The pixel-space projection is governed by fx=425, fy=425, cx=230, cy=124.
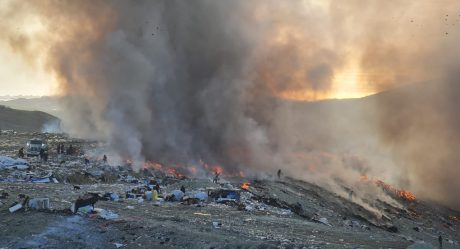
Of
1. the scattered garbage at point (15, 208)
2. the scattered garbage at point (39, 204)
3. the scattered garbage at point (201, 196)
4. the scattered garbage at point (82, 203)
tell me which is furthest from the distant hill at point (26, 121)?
the scattered garbage at point (82, 203)

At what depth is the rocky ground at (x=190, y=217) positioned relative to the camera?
35.8 feet

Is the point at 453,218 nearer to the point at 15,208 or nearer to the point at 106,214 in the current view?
the point at 106,214

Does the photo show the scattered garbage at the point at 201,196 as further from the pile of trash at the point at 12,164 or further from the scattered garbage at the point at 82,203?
the pile of trash at the point at 12,164

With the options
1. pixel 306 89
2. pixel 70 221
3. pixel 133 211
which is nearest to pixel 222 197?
pixel 133 211

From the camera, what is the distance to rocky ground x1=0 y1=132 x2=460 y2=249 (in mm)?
10906

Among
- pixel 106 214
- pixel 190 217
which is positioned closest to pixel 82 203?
pixel 106 214

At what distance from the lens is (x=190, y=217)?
1409cm

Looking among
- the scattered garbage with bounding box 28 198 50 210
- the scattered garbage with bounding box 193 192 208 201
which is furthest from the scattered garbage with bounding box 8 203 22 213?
the scattered garbage with bounding box 193 192 208 201

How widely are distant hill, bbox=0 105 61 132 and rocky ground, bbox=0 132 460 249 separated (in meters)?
46.2

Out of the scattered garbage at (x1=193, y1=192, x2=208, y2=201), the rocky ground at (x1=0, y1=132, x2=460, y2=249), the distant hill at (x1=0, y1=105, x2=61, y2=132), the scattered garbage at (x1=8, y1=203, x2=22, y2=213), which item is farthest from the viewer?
the distant hill at (x1=0, y1=105, x2=61, y2=132)

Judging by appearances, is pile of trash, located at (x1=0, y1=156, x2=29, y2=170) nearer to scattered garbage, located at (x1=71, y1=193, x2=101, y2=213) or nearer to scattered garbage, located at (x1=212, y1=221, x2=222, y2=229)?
scattered garbage, located at (x1=71, y1=193, x2=101, y2=213)

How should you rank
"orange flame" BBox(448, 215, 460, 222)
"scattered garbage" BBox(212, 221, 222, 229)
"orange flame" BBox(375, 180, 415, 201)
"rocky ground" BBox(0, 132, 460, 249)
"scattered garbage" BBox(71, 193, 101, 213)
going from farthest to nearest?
"orange flame" BBox(375, 180, 415, 201) → "orange flame" BBox(448, 215, 460, 222) → "scattered garbage" BBox(71, 193, 101, 213) → "scattered garbage" BBox(212, 221, 222, 229) → "rocky ground" BBox(0, 132, 460, 249)

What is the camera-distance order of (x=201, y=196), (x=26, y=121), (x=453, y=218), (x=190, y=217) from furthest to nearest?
(x=26, y=121)
(x=453, y=218)
(x=201, y=196)
(x=190, y=217)

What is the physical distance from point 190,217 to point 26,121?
237 ft
